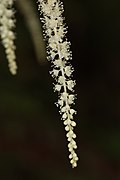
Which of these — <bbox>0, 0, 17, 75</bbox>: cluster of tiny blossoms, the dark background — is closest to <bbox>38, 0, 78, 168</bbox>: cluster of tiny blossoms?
<bbox>0, 0, 17, 75</bbox>: cluster of tiny blossoms

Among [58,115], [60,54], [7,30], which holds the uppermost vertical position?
[58,115]

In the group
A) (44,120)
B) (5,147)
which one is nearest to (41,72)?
(44,120)

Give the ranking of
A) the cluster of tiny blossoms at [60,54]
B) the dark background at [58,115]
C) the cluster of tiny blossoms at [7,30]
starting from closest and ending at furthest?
the cluster of tiny blossoms at [60,54] → the cluster of tiny blossoms at [7,30] → the dark background at [58,115]

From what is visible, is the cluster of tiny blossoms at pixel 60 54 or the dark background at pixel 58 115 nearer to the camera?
the cluster of tiny blossoms at pixel 60 54

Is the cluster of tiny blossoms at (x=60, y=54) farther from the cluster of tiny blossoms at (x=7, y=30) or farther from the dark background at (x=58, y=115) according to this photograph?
the dark background at (x=58, y=115)

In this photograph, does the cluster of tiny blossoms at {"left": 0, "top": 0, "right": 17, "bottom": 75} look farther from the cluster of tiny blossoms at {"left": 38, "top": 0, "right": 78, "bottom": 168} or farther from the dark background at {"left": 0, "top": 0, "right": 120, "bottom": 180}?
the dark background at {"left": 0, "top": 0, "right": 120, "bottom": 180}

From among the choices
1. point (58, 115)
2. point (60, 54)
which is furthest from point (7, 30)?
point (58, 115)

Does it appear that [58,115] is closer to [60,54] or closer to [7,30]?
[7,30]

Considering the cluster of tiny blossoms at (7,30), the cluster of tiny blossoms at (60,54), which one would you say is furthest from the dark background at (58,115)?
the cluster of tiny blossoms at (60,54)
